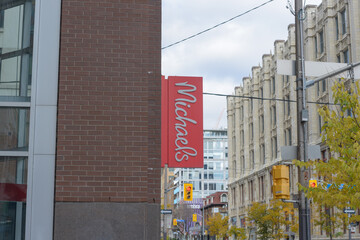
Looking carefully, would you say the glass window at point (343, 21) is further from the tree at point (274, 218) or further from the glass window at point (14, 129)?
the glass window at point (14, 129)

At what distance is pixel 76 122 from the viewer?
877 cm

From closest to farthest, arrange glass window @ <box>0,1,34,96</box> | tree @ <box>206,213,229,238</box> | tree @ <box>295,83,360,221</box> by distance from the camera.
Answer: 1. glass window @ <box>0,1,34,96</box>
2. tree @ <box>295,83,360,221</box>
3. tree @ <box>206,213,229,238</box>

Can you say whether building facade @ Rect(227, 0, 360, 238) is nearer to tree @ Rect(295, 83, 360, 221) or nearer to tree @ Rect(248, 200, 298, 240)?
tree @ Rect(248, 200, 298, 240)

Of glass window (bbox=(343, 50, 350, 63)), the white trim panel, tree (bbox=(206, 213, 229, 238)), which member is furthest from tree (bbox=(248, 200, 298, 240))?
the white trim panel

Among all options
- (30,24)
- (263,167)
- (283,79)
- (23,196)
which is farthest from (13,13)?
(263,167)

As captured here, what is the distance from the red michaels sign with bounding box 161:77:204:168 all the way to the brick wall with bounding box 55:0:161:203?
4641 mm

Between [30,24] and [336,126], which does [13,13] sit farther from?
[336,126]

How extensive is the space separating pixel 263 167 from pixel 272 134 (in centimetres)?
426

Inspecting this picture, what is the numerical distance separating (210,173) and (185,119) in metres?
140

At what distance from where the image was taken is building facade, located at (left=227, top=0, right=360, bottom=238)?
139 ft

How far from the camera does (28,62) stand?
354 inches

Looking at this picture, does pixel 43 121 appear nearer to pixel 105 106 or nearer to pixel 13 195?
pixel 105 106

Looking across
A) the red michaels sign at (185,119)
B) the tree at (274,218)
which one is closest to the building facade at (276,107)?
the tree at (274,218)

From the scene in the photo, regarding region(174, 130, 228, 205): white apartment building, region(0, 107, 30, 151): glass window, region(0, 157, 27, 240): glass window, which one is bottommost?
region(0, 157, 27, 240): glass window
